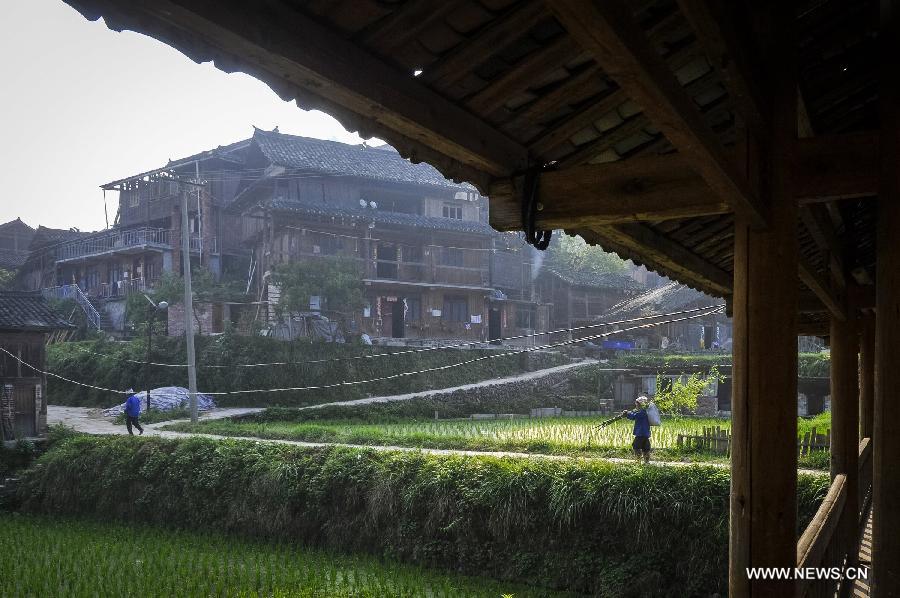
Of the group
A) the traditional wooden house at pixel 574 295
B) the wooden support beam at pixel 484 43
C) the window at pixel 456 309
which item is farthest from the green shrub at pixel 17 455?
the traditional wooden house at pixel 574 295

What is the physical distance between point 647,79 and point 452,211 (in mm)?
31831

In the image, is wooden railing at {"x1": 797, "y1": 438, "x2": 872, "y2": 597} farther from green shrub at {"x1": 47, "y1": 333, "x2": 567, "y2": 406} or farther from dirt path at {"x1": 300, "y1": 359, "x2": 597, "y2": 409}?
green shrub at {"x1": 47, "y1": 333, "x2": 567, "y2": 406}

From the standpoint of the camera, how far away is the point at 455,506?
12.7m

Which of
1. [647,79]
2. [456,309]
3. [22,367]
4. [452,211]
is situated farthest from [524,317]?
[647,79]

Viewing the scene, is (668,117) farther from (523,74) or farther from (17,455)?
(17,455)

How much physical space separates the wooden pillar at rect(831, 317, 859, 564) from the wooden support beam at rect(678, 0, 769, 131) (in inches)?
185

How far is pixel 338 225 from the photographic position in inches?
1154

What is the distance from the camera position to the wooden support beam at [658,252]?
431 centimetres

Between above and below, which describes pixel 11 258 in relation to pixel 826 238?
above

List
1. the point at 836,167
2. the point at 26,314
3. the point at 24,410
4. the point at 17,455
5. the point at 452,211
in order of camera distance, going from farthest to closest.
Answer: the point at 452,211, the point at 26,314, the point at 24,410, the point at 17,455, the point at 836,167

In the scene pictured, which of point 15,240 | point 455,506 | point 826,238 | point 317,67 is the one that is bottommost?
point 455,506

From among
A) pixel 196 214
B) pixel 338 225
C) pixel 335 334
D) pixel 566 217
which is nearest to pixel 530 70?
pixel 566 217

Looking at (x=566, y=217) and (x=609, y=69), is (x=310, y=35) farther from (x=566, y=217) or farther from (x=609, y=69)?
(x=566, y=217)

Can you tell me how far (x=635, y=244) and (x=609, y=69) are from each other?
2.73m
